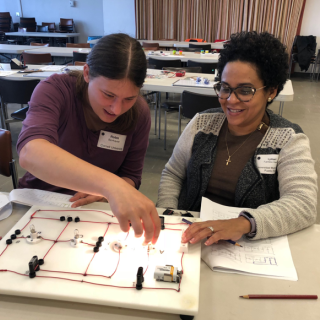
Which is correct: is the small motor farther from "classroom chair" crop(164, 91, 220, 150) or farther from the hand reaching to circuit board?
"classroom chair" crop(164, 91, 220, 150)

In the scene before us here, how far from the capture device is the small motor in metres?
0.72

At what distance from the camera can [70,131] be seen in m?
1.28

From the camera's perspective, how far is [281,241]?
0.97 meters

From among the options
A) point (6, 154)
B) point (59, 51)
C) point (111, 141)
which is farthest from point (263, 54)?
point (59, 51)

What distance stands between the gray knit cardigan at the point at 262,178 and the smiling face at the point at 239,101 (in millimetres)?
94

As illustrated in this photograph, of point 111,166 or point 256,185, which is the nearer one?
point 256,185

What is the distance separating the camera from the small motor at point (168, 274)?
722mm

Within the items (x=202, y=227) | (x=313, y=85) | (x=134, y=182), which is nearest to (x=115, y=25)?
(x=313, y=85)

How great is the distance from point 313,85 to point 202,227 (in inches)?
288

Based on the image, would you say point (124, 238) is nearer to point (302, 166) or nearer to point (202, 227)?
point (202, 227)

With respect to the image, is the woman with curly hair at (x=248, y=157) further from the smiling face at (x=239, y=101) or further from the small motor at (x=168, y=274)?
the small motor at (x=168, y=274)

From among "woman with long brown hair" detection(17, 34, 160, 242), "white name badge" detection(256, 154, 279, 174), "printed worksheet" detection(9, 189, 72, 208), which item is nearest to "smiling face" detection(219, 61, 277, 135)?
"white name badge" detection(256, 154, 279, 174)

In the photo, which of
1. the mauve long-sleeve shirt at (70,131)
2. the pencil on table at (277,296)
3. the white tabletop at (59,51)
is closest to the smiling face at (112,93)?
the mauve long-sleeve shirt at (70,131)

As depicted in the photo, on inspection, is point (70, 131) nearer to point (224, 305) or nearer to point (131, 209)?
point (131, 209)
